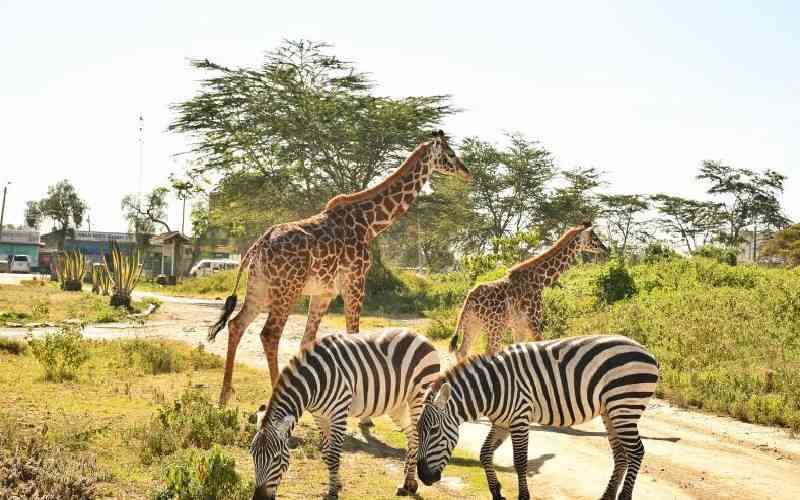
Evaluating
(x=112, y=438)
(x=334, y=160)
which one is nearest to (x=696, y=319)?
(x=112, y=438)

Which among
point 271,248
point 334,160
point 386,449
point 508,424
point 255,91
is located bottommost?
point 386,449

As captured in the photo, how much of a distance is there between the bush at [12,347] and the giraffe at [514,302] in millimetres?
9563

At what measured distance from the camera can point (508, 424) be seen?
7.26 m

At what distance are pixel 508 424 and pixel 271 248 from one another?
4627 mm

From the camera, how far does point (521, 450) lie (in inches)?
282

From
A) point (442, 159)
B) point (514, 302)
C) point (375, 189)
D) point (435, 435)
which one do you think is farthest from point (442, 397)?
point (442, 159)

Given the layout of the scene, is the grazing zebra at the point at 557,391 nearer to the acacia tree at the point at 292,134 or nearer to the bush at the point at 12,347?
the bush at the point at 12,347

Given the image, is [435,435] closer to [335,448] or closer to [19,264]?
[335,448]

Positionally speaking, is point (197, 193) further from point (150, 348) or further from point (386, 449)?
point (386, 449)

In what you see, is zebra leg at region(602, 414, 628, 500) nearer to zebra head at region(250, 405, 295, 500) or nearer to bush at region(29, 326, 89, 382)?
zebra head at region(250, 405, 295, 500)

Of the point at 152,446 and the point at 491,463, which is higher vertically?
the point at 491,463

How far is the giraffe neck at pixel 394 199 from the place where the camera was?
1171 centimetres

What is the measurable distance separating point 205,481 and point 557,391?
333 centimetres

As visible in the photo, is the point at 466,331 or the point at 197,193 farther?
the point at 197,193
